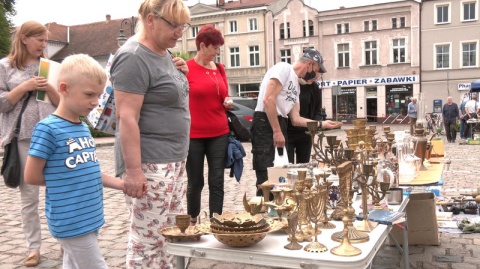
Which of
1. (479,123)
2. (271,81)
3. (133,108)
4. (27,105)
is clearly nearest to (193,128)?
(271,81)

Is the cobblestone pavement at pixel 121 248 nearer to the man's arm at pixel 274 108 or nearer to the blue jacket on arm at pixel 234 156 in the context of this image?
the blue jacket on arm at pixel 234 156

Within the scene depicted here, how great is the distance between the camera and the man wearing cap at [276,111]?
4246mm

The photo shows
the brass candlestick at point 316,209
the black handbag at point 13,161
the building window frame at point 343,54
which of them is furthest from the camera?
the building window frame at point 343,54

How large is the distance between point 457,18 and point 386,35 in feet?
15.6

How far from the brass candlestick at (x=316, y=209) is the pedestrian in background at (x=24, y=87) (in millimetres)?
2072

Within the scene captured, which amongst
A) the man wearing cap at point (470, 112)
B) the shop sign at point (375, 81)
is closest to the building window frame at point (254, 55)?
the shop sign at point (375, 81)

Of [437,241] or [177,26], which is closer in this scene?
[177,26]

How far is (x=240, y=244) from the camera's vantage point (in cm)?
209

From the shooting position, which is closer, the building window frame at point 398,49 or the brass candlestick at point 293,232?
the brass candlestick at point 293,232

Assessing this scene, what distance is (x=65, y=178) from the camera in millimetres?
2170

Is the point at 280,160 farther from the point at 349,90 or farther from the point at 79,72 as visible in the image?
the point at 349,90

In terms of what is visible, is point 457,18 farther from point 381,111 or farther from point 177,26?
point 177,26

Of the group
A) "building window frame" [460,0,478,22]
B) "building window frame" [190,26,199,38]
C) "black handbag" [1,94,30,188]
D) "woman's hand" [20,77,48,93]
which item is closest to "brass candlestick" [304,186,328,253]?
"woman's hand" [20,77,48,93]

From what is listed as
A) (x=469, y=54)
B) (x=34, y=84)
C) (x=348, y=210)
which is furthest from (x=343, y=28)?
(x=348, y=210)
